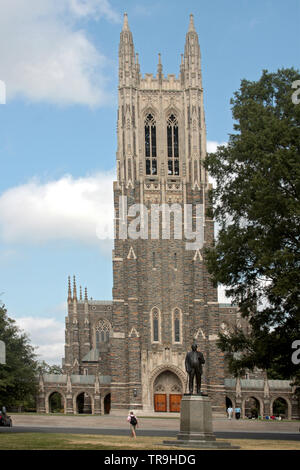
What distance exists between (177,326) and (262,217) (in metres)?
37.1

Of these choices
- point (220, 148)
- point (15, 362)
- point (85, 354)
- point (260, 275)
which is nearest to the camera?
point (260, 275)

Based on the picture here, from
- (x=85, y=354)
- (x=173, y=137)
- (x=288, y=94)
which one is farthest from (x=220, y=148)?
(x=85, y=354)

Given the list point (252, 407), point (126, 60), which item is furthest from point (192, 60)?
point (252, 407)

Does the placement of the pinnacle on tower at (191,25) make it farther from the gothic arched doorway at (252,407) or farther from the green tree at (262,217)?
the green tree at (262,217)

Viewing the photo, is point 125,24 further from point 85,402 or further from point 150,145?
point 85,402

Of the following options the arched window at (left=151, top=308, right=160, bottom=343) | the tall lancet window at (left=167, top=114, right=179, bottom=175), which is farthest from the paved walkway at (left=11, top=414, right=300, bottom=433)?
A: the tall lancet window at (left=167, top=114, right=179, bottom=175)

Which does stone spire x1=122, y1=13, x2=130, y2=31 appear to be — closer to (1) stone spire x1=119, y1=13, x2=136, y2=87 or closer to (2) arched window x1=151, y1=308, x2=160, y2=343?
(1) stone spire x1=119, y1=13, x2=136, y2=87

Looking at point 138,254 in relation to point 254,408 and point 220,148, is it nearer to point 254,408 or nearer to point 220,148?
point 254,408

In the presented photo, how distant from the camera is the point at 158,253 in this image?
216 feet

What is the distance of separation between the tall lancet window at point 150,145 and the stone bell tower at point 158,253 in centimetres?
10

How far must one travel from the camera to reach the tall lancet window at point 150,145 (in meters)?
70.0

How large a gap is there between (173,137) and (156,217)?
9.30 meters

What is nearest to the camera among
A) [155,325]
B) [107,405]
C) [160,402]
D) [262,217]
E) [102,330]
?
[262,217]

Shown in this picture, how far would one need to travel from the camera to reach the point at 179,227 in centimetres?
6662
